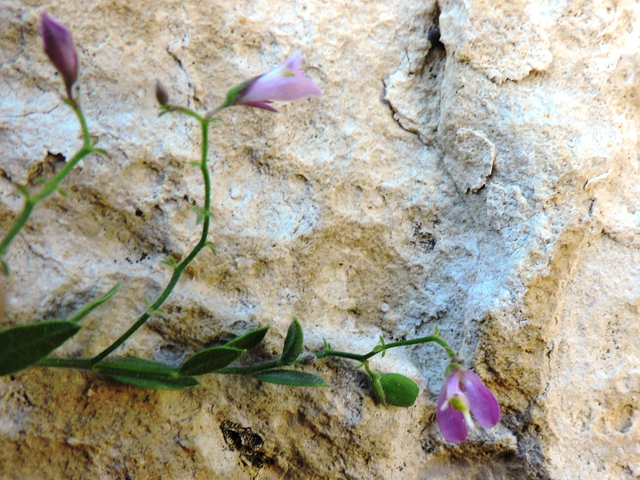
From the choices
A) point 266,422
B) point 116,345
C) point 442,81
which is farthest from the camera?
point 442,81

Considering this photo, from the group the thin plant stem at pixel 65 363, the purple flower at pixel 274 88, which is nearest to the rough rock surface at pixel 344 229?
the thin plant stem at pixel 65 363

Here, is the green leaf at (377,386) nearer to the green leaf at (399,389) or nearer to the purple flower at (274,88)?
the green leaf at (399,389)

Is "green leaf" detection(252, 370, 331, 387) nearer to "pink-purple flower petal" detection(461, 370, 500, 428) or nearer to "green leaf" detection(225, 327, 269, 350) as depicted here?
"green leaf" detection(225, 327, 269, 350)

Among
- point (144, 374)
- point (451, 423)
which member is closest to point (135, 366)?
point (144, 374)

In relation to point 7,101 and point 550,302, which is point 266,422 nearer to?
point 550,302

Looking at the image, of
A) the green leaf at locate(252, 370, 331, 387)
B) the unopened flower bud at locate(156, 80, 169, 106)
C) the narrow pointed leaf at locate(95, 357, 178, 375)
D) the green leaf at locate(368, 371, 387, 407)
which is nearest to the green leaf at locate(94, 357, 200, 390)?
the narrow pointed leaf at locate(95, 357, 178, 375)

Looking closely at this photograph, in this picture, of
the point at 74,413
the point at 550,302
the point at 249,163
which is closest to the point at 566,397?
the point at 550,302
